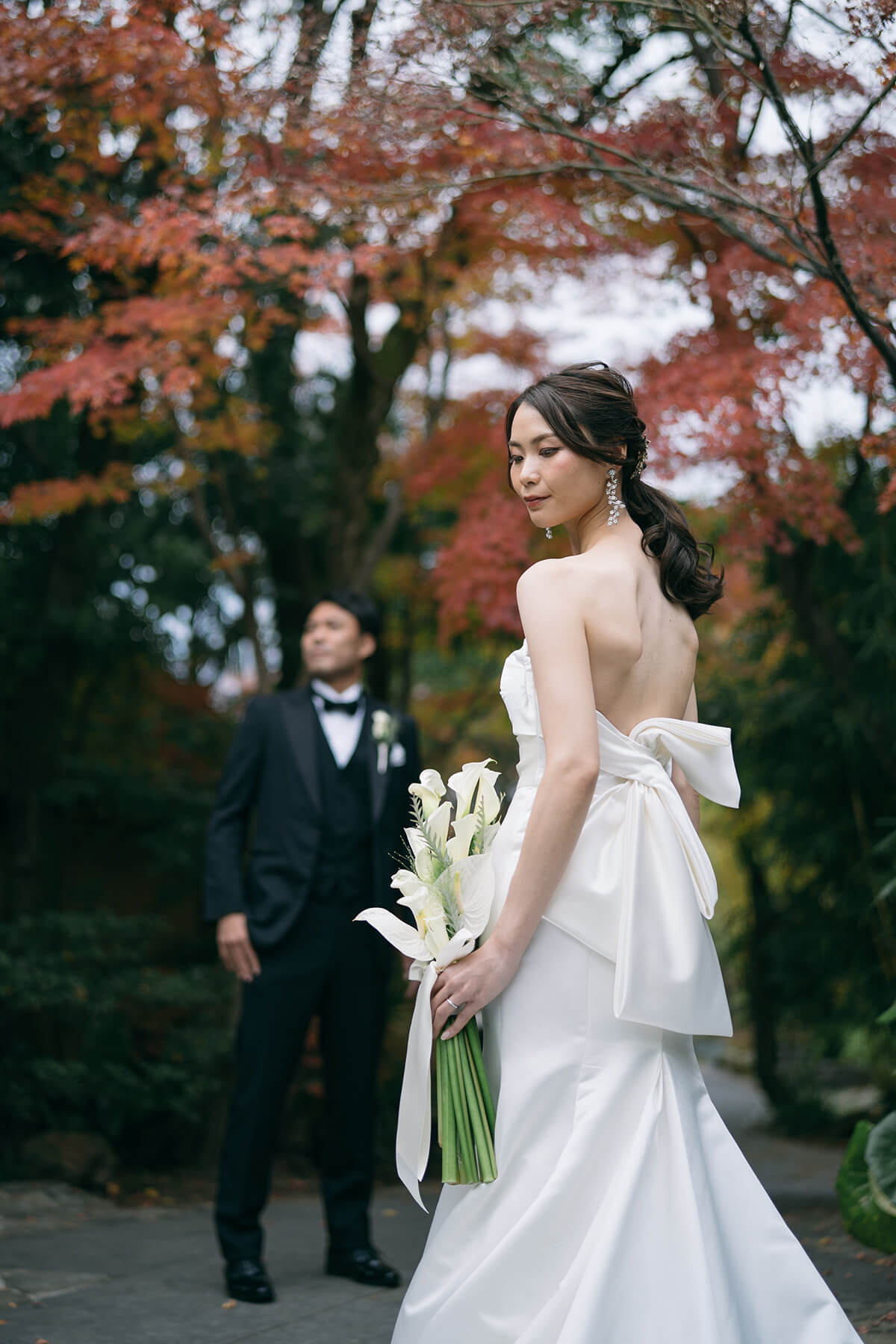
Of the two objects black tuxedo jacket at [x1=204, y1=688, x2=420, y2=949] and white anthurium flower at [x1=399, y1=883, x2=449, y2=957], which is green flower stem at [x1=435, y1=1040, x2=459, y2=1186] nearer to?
white anthurium flower at [x1=399, y1=883, x2=449, y2=957]

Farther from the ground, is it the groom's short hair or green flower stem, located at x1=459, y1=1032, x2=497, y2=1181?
the groom's short hair

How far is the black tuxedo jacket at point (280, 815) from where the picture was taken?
336 centimetres

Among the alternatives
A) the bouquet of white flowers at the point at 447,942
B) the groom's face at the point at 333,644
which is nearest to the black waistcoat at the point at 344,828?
the groom's face at the point at 333,644

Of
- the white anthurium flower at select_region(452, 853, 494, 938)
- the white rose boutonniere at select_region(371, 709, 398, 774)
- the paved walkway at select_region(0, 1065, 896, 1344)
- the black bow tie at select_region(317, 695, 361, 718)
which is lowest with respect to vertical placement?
the paved walkway at select_region(0, 1065, 896, 1344)

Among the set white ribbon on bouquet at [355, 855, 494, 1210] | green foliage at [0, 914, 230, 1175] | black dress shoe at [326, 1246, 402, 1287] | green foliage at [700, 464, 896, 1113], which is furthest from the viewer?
green foliage at [700, 464, 896, 1113]

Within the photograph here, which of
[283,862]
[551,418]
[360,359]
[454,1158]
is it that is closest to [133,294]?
[360,359]

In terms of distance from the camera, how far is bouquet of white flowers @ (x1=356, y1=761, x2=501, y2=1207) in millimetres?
1864

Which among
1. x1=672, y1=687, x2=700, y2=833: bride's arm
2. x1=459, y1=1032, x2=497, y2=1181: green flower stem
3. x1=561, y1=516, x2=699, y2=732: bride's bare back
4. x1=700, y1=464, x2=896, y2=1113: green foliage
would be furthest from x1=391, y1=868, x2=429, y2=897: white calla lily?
x1=700, y1=464, x2=896, y2=1113: green foliage

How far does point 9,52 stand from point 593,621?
3.42 meters

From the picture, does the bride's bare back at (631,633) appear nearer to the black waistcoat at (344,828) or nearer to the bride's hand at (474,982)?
the bride's hand at (474,982)

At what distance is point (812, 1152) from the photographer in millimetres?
6512

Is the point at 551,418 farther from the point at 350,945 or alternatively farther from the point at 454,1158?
the point at 350,945

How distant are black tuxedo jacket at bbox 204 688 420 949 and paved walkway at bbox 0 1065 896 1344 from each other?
0.93 meters

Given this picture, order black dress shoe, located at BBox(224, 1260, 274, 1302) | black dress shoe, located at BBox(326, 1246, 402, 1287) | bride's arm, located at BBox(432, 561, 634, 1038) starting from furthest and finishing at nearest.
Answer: black dress shoe, located at BBox(326, 1246, 402, 1287) < black dress shoe, located at BBox(224, 1260, 274, 1302) < bride's arm, located at BBox(432, 561, 634, 1038)
